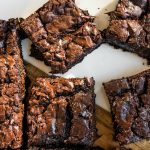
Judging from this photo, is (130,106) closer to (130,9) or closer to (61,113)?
(61,113)

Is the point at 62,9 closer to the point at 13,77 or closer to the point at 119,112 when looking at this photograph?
the point at 13,77

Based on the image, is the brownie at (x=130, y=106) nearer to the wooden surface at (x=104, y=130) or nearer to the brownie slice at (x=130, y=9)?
the wooden surface at (x=104, y=130)

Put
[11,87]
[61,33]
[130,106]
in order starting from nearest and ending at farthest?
1. [130,106]
2. [11,87]
3. [61,33]

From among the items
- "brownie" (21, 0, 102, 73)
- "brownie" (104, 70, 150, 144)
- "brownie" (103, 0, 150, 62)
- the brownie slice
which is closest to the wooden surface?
"brownie" (104, 70, 150, 144)

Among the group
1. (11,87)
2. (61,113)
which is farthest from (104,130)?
(11,87)

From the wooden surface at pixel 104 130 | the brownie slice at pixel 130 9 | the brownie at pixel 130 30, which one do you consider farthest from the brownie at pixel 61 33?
the wooden surface at pixel 104 130

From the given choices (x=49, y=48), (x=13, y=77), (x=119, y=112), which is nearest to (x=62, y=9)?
(x=49, y=48)

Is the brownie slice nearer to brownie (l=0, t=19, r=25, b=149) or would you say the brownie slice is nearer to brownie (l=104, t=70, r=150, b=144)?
brownie (l=104, t=70, r=150, b=144)
